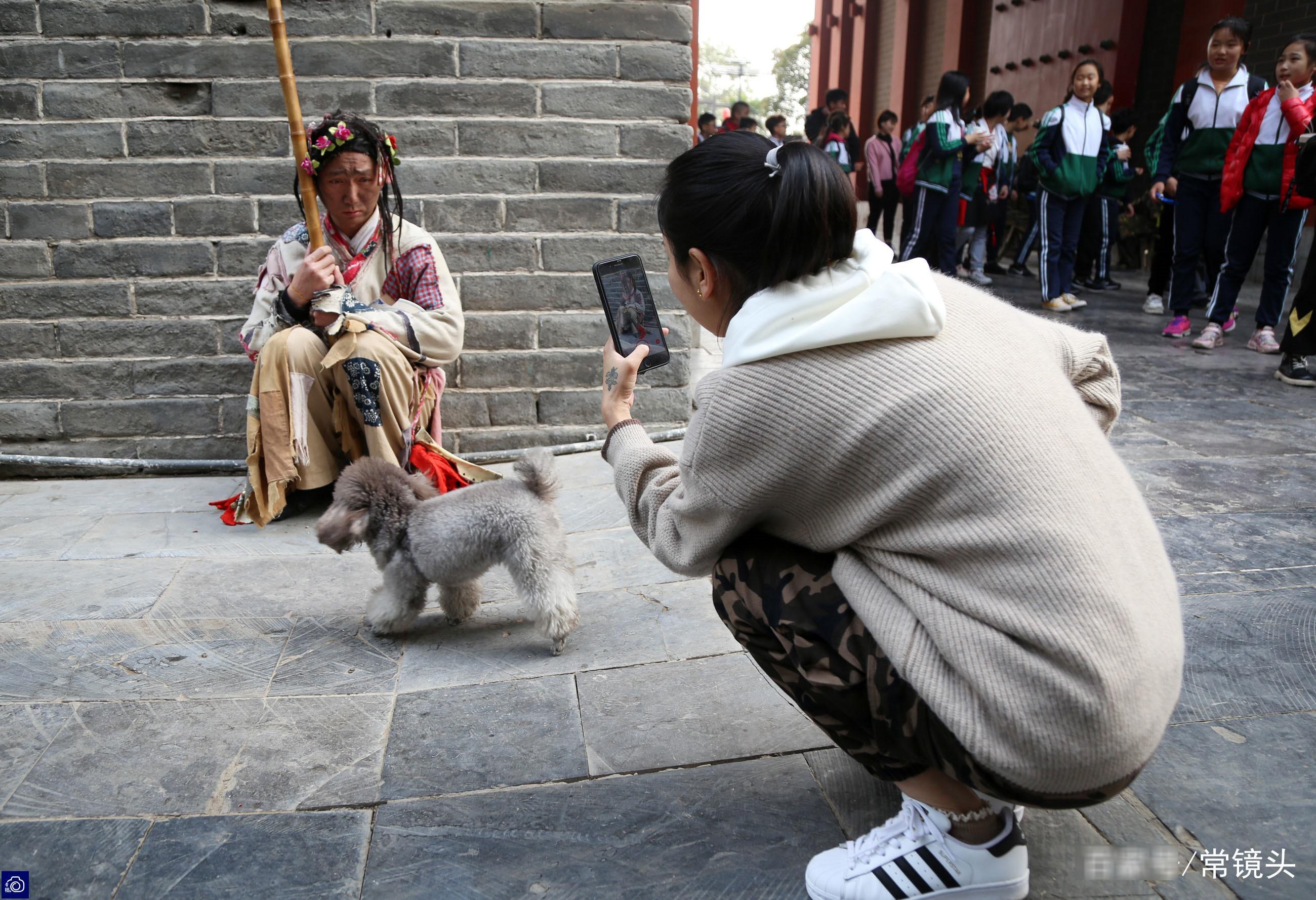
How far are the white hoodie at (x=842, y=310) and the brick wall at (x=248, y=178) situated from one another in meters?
3.00

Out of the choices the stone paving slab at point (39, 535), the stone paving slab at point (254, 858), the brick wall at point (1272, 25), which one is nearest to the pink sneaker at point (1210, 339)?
the brick wall at point (1272, 25)

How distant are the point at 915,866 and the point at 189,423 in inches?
152

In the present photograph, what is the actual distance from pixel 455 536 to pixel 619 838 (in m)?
0.99

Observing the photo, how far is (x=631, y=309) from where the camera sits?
93.7 inches

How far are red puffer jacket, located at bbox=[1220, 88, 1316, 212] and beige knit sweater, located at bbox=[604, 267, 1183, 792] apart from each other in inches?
215

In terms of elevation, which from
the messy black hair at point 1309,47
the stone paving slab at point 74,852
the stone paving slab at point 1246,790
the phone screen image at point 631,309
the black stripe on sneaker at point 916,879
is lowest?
the stone paving slab at point 74,852

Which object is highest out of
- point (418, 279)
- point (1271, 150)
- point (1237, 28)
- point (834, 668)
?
point (1237, 28)

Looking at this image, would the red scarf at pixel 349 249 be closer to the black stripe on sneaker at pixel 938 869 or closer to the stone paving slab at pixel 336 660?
the stone paving slab at pixel 336 660

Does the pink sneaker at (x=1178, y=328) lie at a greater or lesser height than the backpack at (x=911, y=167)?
lesser

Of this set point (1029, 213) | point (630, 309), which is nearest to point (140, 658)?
point (630, 309)

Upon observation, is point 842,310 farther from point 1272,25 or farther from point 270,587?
point 1272,25

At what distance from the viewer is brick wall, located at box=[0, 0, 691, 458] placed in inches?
165

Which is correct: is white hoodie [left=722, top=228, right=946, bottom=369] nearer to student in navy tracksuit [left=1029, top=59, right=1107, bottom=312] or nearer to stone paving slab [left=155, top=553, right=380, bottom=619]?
stone paving slab [left=155, top=553, right=380, bottom=619]

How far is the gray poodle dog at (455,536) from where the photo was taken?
264cm
